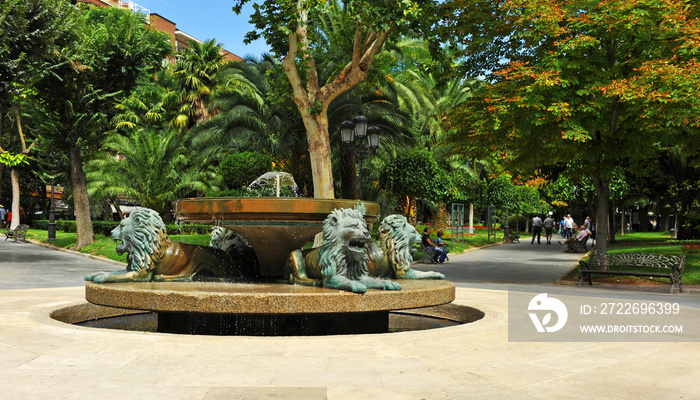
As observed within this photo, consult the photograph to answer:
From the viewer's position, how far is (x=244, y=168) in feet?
77.7

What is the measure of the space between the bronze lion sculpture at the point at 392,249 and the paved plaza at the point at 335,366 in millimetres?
1415

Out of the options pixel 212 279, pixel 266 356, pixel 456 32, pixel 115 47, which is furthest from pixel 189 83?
pixel 266 356

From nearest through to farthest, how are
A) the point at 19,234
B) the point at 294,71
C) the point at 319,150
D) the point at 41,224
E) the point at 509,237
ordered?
the point at 294,71 → the point at 319,150 → the point at 19,234 → the point at 509,237 → the point at 41,224

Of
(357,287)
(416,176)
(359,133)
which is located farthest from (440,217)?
(357,287)

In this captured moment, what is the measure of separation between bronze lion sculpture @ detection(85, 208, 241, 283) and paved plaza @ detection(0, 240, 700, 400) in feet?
3.21

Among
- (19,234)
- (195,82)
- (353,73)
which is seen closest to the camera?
(353,73)

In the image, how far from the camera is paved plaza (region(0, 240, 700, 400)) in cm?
353

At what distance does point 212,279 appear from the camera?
7281 mm

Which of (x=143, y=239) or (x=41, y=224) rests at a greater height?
(x=143, y=239)

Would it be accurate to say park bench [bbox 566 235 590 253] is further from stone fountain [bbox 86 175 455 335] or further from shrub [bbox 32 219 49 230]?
shrub [bbox 32 219 49 230]

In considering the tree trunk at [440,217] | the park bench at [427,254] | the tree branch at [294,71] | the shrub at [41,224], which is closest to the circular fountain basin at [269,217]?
the tree branch at [294,71]

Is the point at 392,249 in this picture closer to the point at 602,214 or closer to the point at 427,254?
the point at 602,214

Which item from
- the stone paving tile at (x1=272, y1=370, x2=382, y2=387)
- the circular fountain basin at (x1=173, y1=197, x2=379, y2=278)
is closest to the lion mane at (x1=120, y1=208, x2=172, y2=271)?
the circular fountain basin at (x1=173, y1=197, x2=379, y2=278)

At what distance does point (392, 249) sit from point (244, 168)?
17390mm
